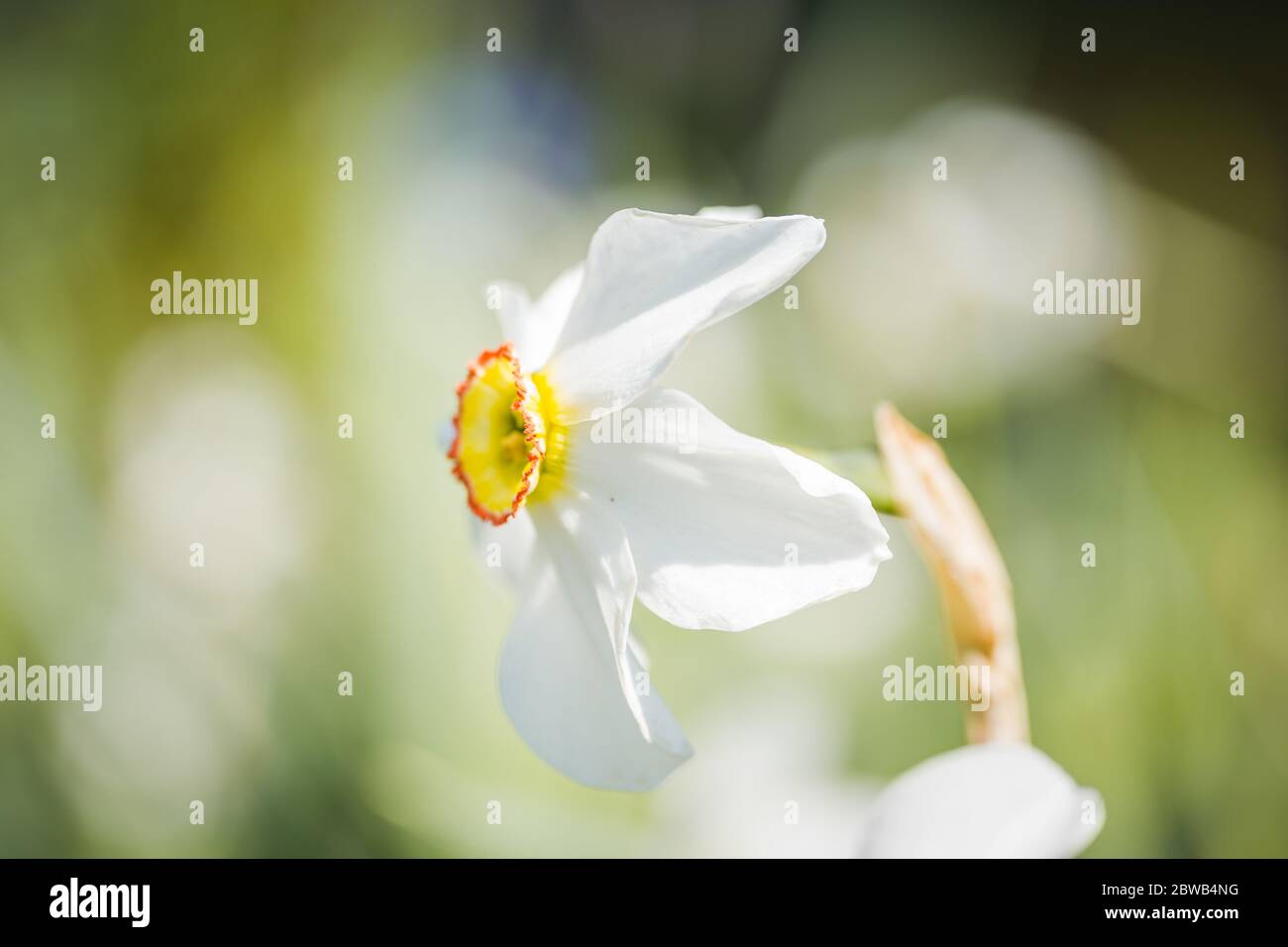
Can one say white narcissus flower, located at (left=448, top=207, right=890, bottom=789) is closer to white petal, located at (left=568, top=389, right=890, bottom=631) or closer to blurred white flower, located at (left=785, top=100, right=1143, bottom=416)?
white petal, located at (left=568, top=389, right=890, bottom=631)

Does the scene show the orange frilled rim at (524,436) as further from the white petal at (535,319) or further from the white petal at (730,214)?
the white petal at (730,214)

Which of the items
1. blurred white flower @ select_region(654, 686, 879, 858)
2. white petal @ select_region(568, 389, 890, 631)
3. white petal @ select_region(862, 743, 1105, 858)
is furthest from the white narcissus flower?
blurred white flower @ select_region(654, 686, 879, 858)

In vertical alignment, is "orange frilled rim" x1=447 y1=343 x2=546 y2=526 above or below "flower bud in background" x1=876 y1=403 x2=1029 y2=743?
above

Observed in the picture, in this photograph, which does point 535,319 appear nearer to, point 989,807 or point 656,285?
point 656,285

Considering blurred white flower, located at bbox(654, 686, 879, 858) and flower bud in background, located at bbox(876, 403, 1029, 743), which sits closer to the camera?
flower bud in background, located at bbox(876, 403, 1029, 743)

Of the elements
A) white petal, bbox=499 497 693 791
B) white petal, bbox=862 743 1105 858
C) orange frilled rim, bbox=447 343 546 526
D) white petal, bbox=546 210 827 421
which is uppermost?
white petal, bbox=546 210 827 421

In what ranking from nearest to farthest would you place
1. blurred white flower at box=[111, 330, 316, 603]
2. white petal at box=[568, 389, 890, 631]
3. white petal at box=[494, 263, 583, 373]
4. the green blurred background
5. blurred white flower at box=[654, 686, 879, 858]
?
1. white petal at box=[568, 389, 890, 631]
2. white petal at box=[494, 263, 583, 373]
3. blurred white flower at box=[654, 686, 879, 858]
4. the green blurred background
5. blurred white flower at box=[111, 330, 316, 603]

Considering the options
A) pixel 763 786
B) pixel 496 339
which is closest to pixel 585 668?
pixel 763 786
